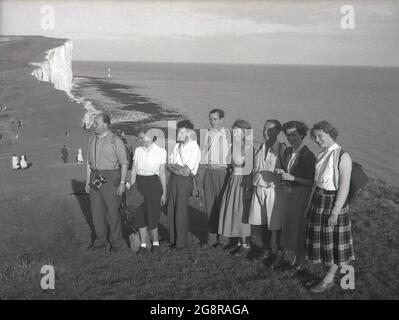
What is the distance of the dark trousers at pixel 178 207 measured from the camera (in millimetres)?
6562

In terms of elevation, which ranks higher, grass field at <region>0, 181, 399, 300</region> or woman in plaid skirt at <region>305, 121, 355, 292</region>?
woman in plaid skirt at <region>305, 121, 355, 292</region>

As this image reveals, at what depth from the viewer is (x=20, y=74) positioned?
45750 mm

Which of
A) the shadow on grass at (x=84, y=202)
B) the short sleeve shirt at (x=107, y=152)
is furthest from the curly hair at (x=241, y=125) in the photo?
the shadow on grass at (x=84, y=202)

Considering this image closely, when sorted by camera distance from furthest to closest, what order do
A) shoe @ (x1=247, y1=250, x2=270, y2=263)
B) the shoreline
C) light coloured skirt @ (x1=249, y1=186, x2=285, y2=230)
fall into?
the shoreline, shoe @ (x1=247, y1=250, x2=270, y2=263), light coloured skirt @ (x1=249, y1=186, x2=285, y2=230)

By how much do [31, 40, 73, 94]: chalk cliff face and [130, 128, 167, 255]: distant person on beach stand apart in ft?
149

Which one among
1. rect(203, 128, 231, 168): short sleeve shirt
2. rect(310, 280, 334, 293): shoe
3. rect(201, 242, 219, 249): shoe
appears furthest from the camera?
rect(201, 242, 219, 249): shoe

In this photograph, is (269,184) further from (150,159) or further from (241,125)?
(150,159)

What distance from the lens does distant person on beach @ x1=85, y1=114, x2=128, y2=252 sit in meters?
6.51

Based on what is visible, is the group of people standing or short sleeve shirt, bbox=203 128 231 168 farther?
short sleeve shirt, bbox=203 128 231 168

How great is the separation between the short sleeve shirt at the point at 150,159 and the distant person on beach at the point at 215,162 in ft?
2.35

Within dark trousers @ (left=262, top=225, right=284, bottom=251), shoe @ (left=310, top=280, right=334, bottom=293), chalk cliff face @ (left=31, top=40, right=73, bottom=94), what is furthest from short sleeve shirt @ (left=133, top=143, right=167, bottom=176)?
chalk cliff face @ (left=31, top=40, right=73, bottom=94)

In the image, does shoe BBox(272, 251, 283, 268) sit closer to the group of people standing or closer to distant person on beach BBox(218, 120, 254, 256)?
the group of people standing

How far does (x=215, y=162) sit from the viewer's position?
6.68m

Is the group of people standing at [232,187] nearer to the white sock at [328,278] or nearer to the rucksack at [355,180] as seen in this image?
the white sock at [328,278]
